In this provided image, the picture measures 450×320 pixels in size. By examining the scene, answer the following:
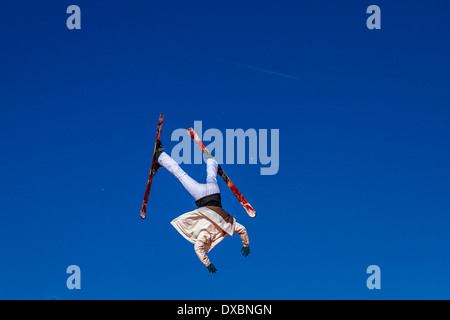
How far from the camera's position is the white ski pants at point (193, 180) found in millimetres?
9180

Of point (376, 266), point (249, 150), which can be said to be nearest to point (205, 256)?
point (249, 150)

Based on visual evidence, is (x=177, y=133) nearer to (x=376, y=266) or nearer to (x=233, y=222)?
(x=233, y=222)

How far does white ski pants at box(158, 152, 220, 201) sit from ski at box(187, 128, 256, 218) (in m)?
0.12

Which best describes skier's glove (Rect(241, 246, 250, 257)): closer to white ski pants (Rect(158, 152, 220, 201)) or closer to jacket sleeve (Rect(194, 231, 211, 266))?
jacket sleeve (Rect(194, 231, 211, 266))

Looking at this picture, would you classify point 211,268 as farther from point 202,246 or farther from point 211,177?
point 211,177

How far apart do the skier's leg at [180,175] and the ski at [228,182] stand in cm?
34

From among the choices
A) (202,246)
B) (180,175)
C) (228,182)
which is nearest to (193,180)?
(180,175)

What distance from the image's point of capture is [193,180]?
9.27 meters

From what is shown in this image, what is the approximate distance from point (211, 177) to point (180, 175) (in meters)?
0.46

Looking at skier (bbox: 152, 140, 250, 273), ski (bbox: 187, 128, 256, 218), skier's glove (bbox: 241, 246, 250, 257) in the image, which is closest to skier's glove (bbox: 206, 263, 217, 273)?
skier (bbox: 152, 140, 250, 273)

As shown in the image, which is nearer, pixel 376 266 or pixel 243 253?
pixel 243 253

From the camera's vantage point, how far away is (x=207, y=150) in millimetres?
9305
